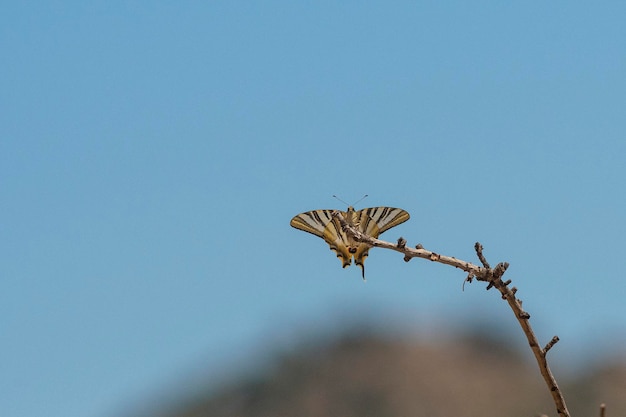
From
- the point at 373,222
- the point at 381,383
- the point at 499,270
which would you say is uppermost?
the point at 381,383

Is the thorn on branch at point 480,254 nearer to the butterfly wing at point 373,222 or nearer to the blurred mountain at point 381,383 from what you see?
the butterfly wing at point 373,222

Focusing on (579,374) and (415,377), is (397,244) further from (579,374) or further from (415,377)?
(415,377)

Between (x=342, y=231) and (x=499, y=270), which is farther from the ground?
(x=342, y=231)

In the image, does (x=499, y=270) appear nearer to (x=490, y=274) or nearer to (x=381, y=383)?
(x=490, y=274)

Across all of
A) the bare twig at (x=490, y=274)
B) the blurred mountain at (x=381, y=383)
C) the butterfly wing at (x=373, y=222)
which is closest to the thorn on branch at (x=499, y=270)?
the bare twig at (x=490, y=274)

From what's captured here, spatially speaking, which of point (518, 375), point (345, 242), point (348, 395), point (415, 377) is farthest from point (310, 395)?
point (345, 242)

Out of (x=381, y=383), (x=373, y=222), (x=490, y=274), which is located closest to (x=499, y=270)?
(x=490, y=274)

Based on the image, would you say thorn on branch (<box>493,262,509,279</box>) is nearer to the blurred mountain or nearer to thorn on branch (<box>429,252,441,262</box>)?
thorn on branch (<box>429,252,441,262</box>)

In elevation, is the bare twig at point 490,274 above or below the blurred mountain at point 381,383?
below
